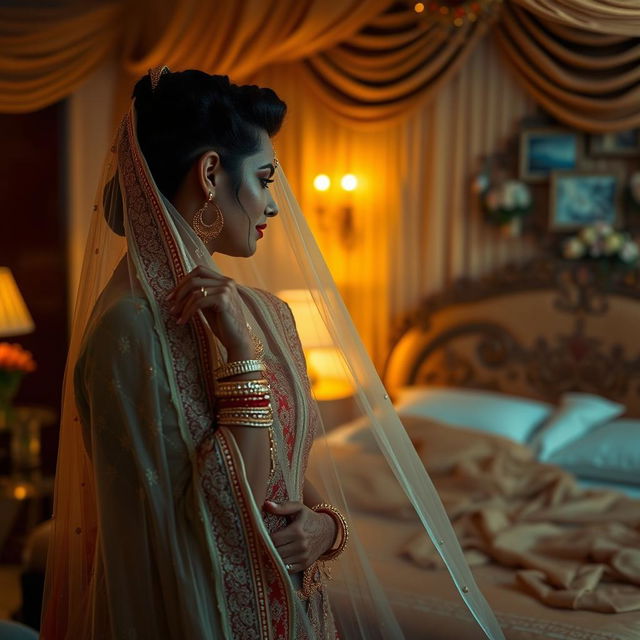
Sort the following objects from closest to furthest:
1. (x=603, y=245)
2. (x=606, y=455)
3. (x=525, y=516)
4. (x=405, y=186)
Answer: (x=525, y=516)
(x=606, y=455)
(x=603, y=245)
(x=405, y=186)

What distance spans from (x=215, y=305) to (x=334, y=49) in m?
3.03

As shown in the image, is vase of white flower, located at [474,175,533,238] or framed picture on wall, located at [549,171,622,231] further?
vase of white flower, located at [474,175,533,238]

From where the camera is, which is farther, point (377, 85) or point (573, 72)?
point (377, 85)

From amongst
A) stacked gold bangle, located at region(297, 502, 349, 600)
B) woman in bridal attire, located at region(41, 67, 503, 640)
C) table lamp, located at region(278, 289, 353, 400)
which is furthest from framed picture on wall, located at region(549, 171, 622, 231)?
stacked gold bangle, located at region(297, 502, 349, 600)

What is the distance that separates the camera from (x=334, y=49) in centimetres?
390

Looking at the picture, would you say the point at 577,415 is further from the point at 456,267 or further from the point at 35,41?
the point at 35,41

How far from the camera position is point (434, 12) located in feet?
9.78

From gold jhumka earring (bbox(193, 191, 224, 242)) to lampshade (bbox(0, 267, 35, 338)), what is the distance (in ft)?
7.52

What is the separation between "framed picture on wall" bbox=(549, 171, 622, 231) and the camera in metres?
3.66

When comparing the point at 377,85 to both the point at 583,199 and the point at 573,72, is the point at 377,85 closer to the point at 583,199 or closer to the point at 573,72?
the point at 573,72

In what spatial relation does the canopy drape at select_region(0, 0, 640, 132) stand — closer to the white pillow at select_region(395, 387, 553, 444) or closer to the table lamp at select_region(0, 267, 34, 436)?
the table lamp at select_region(0, 267, 34, 436)

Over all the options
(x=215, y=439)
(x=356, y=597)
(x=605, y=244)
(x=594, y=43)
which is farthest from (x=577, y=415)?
(x=215, y=439)

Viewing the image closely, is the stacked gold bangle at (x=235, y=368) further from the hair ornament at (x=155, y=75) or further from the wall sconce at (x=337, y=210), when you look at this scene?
the wall sconce at (x=337, y=210)

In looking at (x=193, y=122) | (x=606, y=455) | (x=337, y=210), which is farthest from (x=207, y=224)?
(x=337, y=210)
